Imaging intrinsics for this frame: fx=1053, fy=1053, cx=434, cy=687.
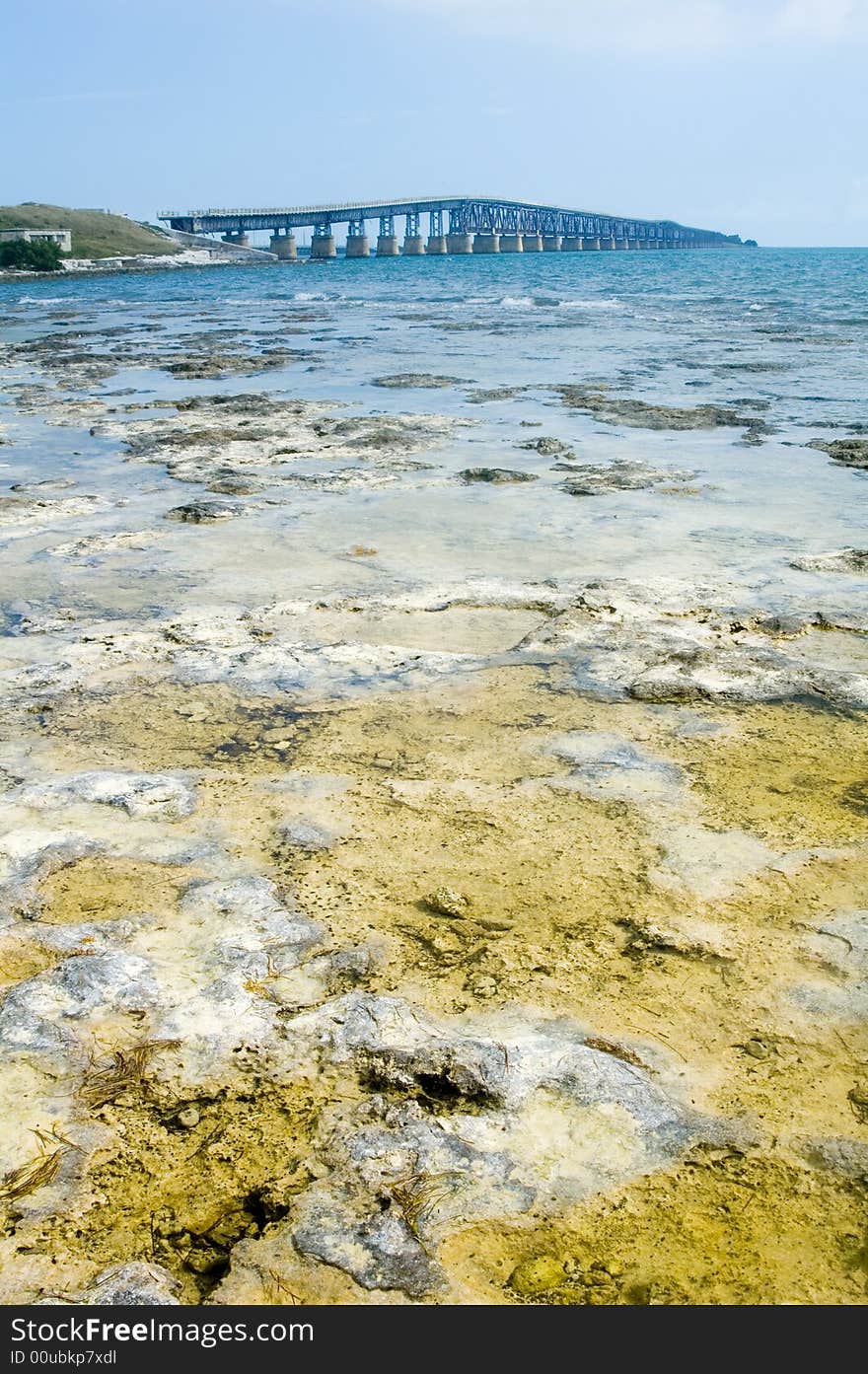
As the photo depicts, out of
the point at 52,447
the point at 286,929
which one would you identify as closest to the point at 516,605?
the point at 286,929

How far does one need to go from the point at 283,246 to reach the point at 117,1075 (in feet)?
331

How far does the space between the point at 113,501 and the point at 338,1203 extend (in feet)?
23.6

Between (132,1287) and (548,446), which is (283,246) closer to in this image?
(548,446)

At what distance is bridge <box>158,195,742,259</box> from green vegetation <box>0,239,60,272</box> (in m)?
37.4

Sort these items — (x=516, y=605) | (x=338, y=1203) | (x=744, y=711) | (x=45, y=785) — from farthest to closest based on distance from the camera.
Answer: (x=516, y=605) < (x=744, y=711) < (x=45, y=785) < (x=338, y=1203)

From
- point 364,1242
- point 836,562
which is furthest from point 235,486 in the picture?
point 364,1242

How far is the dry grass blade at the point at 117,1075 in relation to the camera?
2.45 m

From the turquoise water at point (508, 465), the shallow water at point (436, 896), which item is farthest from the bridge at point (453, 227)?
the shallow water at point (436, 896)

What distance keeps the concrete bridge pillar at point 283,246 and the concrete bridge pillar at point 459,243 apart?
3261 centimetres

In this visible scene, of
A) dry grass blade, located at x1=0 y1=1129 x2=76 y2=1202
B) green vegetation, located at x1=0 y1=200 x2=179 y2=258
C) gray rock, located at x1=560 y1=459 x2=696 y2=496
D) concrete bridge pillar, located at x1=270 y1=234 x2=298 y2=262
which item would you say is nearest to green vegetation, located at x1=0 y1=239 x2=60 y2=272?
green vegetation, located at x1=0 y1=200 x2=179 y2=258

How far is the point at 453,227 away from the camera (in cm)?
12056

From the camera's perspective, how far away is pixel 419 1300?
1.95 m
